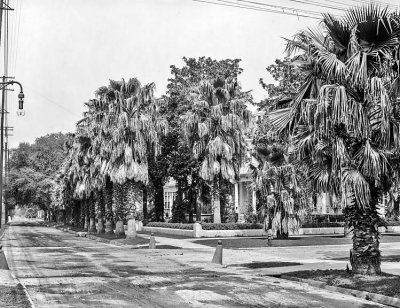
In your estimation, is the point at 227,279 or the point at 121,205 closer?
the point at 227,279

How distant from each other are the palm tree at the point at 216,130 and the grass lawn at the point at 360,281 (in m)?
23.1

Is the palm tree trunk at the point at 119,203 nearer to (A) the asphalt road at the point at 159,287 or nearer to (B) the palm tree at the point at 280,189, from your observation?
(B) the palm tree at the point at 280,189

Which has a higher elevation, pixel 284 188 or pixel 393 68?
pixel 393 68

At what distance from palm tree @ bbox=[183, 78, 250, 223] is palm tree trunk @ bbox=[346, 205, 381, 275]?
78.9 ft

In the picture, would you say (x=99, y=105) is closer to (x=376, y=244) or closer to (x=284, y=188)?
(x=284, y=188)

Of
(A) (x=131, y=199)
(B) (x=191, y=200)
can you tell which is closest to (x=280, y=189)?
(A) (x=131, y=199)

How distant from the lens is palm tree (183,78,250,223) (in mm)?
Answer: 38250

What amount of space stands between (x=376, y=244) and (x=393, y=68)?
179 inches

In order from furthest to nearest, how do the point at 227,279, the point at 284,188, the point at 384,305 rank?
the point at 284,188 → the point at 227,279 → the point at 384,305

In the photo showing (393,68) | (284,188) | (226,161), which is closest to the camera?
(393,68)

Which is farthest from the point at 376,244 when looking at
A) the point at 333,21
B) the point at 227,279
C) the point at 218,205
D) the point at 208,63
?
the point at 208,63

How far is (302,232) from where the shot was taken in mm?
40344

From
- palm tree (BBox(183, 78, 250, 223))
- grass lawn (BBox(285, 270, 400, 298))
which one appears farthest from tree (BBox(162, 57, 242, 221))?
grass lawn (BBox(285, 270, 400, 298))

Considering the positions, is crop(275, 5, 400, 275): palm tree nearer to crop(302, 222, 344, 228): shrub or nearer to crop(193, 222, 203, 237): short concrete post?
crop(193, 222, 203, 237): short concrete post
